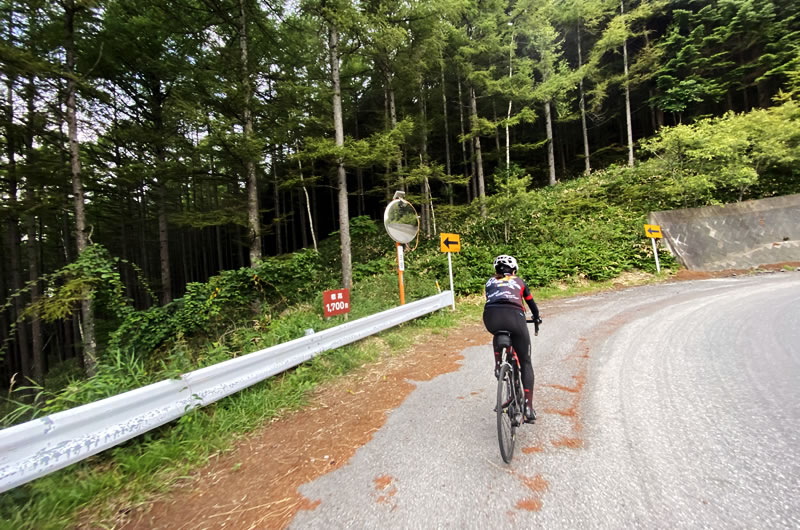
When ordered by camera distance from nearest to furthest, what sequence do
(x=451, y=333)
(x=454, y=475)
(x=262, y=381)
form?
(x=454, y=475) → (x=262, y=381) → (x=451, y=333)

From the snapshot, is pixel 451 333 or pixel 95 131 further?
pixel 95 131

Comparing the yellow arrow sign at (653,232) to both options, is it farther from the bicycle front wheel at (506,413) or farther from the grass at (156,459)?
the bicycle front wheel at (506,413)

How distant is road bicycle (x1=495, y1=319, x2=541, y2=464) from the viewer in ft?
8.02

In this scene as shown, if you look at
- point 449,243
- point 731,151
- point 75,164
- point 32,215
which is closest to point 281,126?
point 75,164

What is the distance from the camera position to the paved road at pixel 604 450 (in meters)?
1.97

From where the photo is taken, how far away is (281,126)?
34.1 ft

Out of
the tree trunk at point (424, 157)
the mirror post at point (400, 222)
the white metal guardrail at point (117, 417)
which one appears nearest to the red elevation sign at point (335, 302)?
the white metal guardrail at point (117, 417)

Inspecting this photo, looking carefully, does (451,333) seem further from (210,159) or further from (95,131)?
(95,131)

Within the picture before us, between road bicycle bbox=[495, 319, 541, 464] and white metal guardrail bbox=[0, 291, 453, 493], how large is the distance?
2.73 metres

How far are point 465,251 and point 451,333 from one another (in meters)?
7.51

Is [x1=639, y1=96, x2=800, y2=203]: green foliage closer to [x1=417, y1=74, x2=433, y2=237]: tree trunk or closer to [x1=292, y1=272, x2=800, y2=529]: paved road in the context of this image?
[x1=417, y1=74, x2=433, y2=237]: tree trunk

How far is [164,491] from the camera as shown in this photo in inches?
95.3

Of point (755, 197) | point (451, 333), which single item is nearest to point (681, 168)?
point (755, 197)

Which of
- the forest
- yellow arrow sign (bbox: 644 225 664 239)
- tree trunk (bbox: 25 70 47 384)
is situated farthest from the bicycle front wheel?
yellow arrow sign (bbox: 644 225 664 239)
